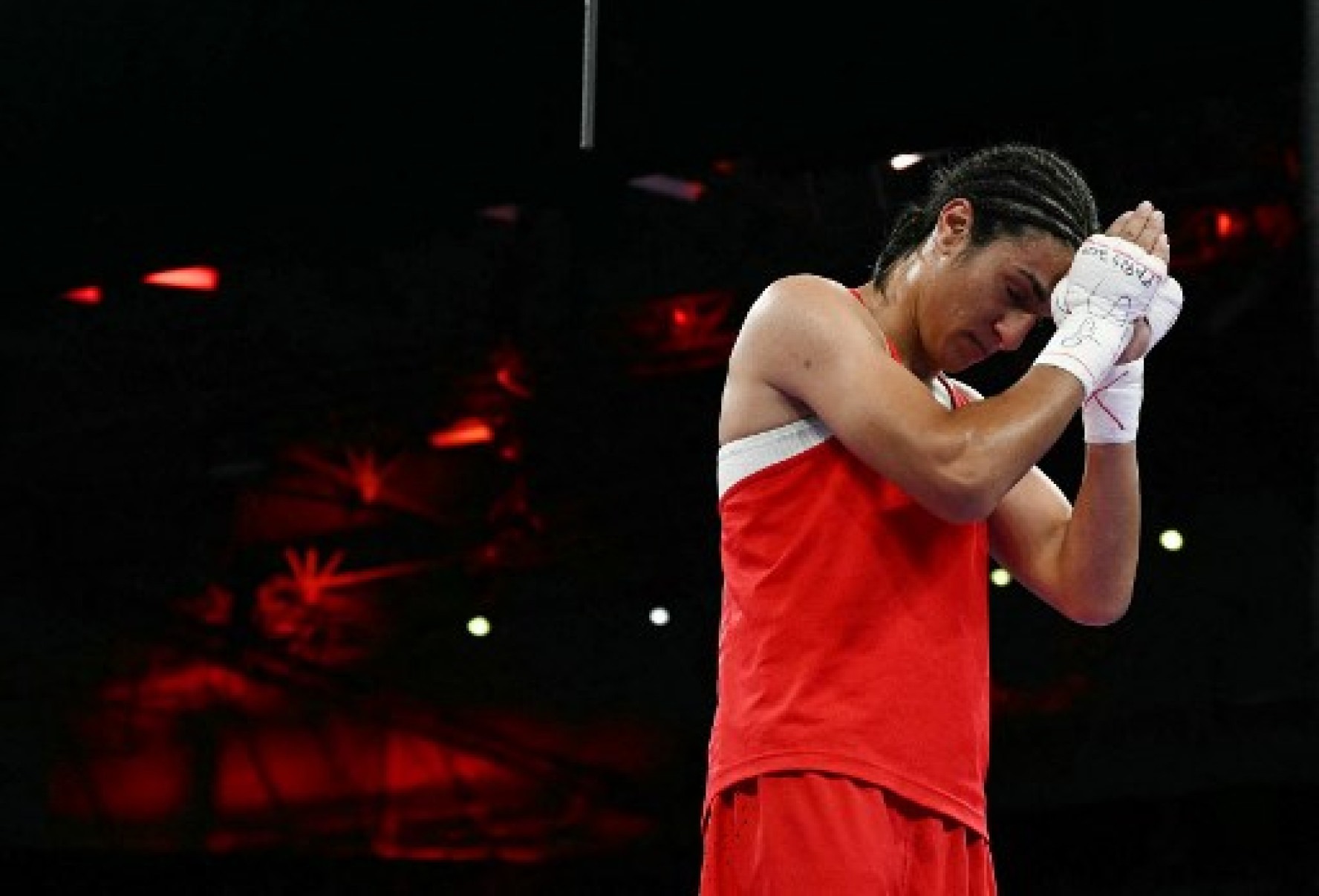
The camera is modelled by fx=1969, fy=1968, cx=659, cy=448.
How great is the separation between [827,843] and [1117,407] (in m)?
0.62

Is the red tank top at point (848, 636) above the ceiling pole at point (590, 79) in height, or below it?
below

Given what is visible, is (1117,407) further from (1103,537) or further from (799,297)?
(799,297)

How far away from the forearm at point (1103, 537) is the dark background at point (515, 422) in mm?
2425

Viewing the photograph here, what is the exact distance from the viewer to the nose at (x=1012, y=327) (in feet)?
6.91

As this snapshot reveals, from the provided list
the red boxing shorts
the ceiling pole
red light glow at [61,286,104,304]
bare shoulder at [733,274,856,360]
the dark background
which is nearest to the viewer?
the red boxing shorts

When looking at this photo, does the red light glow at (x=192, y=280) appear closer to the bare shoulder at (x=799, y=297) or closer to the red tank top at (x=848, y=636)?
the bare shoulder at (x=799, y=297)

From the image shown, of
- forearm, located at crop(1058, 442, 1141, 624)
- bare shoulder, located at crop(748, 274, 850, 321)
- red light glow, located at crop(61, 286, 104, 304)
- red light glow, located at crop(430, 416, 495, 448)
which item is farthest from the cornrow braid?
red light glow, located at crop(430, 416, 495, 448)

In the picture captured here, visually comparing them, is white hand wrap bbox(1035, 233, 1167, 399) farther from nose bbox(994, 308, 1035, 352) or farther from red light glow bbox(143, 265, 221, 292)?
red light glow bbox(143, 265, 221, 292)

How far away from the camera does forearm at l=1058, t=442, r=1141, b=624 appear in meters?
2.20

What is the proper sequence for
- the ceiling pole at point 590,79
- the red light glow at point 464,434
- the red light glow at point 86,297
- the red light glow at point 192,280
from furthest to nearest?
the red light glow at point 464,434 → the red light glow at point 192,280 → the red light glow at point 86,297 → the ceiling pole at point 590,79

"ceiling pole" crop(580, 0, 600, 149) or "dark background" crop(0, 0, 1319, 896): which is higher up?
"dark background" crop(0, 0, 1319, 896)

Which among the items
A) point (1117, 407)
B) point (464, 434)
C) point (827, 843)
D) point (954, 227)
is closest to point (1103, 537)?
point (1117, 407)

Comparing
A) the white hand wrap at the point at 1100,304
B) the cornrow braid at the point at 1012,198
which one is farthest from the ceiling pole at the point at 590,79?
the white hand wrap at the point at 1100,304

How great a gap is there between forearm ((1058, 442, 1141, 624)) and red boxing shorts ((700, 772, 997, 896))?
0.37m
